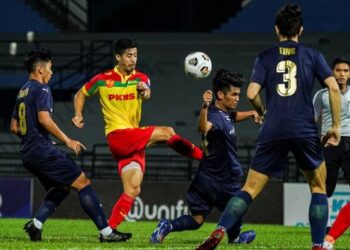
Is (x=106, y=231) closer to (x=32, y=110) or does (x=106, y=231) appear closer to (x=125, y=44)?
(x=32, y=110)

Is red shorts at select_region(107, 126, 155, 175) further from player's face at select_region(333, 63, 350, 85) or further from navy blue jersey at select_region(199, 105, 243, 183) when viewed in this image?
player's face at select_region(333, 63, 350, 85)

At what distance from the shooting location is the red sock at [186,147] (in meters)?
10.6

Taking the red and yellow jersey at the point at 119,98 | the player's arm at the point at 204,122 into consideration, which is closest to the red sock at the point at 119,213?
the red and yellow jersey at the point at 119,98

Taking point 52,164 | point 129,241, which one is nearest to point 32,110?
point 52,164

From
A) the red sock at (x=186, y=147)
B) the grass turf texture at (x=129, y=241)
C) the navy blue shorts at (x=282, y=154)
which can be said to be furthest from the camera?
the red sock at (x=186, y=147)

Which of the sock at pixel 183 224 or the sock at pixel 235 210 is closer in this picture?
the sock at pixel 235 210

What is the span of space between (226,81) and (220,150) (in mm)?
680

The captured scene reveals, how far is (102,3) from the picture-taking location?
1096 inches

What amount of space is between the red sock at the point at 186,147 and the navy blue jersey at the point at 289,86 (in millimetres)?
2486

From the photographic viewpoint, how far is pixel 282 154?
26.6 ft

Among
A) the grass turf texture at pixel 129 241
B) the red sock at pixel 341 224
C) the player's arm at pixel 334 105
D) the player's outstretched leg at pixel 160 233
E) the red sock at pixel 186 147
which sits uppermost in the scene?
the player's arm at pixel 334 105

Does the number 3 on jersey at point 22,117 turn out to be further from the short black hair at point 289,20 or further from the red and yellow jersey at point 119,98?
the short black hair at point 289,20

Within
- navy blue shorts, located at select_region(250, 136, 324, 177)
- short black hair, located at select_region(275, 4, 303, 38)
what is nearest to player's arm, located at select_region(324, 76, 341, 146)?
navy blue shorts, located at select_region(250, 136, 324, 177)

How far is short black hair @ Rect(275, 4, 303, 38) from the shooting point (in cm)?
805
